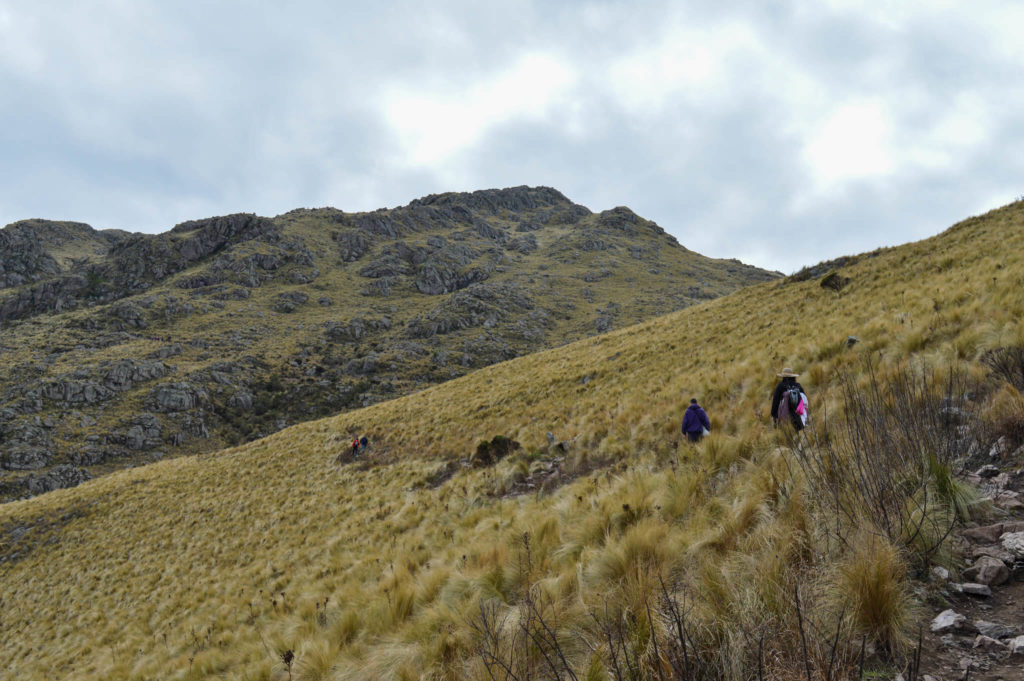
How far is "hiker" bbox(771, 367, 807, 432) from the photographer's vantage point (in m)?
7.00

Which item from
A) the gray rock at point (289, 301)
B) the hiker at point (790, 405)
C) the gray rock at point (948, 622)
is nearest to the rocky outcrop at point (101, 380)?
the gray rock at point (289, 301)

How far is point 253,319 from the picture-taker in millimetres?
120062

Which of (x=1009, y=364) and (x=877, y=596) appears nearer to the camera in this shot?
(x=877, y=596)

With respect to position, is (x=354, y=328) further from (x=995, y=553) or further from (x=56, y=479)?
(x=995, y=553)

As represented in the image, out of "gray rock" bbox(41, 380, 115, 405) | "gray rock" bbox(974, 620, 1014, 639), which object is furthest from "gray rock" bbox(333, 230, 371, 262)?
"gray rock" bbox(974, 620, 1014, 639)

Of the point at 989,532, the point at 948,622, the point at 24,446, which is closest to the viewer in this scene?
the point at 948,622

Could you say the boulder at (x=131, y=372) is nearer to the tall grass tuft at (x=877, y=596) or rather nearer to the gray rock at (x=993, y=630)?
the tall grass tuft at (x=877, y=596)

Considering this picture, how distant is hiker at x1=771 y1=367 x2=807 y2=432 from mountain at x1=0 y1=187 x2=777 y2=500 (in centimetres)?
8064

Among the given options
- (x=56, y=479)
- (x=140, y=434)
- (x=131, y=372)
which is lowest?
(x=56, y=479)

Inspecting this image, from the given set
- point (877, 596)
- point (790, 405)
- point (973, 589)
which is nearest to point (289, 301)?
point (790, 405)

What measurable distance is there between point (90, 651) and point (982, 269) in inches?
1055

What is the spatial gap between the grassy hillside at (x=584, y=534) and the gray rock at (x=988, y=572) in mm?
156

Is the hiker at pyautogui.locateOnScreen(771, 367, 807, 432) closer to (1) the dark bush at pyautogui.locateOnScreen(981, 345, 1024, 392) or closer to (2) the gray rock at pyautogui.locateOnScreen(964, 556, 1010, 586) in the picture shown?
(1) the dark bush at pyautogui.locateOnScreen(981, 345, 1024, 392)

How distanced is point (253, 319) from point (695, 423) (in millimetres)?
135178
